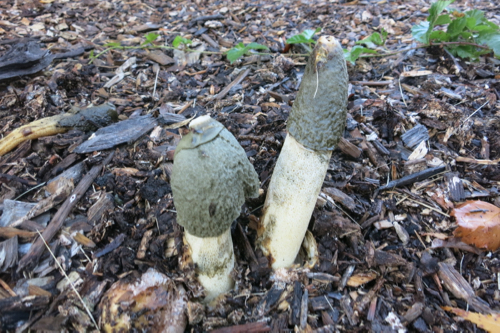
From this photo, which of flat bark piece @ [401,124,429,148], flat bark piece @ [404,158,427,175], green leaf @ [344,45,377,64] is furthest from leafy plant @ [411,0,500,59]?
flat bark piece @ [404,158,427,175]

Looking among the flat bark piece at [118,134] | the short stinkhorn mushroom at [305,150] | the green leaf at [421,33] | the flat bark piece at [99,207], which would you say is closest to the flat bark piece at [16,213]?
the flat bark piece at [99,207]

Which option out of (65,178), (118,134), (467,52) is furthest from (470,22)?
(65,178)

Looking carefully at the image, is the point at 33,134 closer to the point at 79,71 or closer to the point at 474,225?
the point at 79,71

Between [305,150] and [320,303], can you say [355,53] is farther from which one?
[320,303]

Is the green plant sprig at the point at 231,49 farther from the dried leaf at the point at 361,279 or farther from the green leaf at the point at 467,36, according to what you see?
the dried leaf at the point at 361,279

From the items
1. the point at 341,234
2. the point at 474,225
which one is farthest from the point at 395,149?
the point at 341,234

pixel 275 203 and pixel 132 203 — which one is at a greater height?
pixel 275 203
